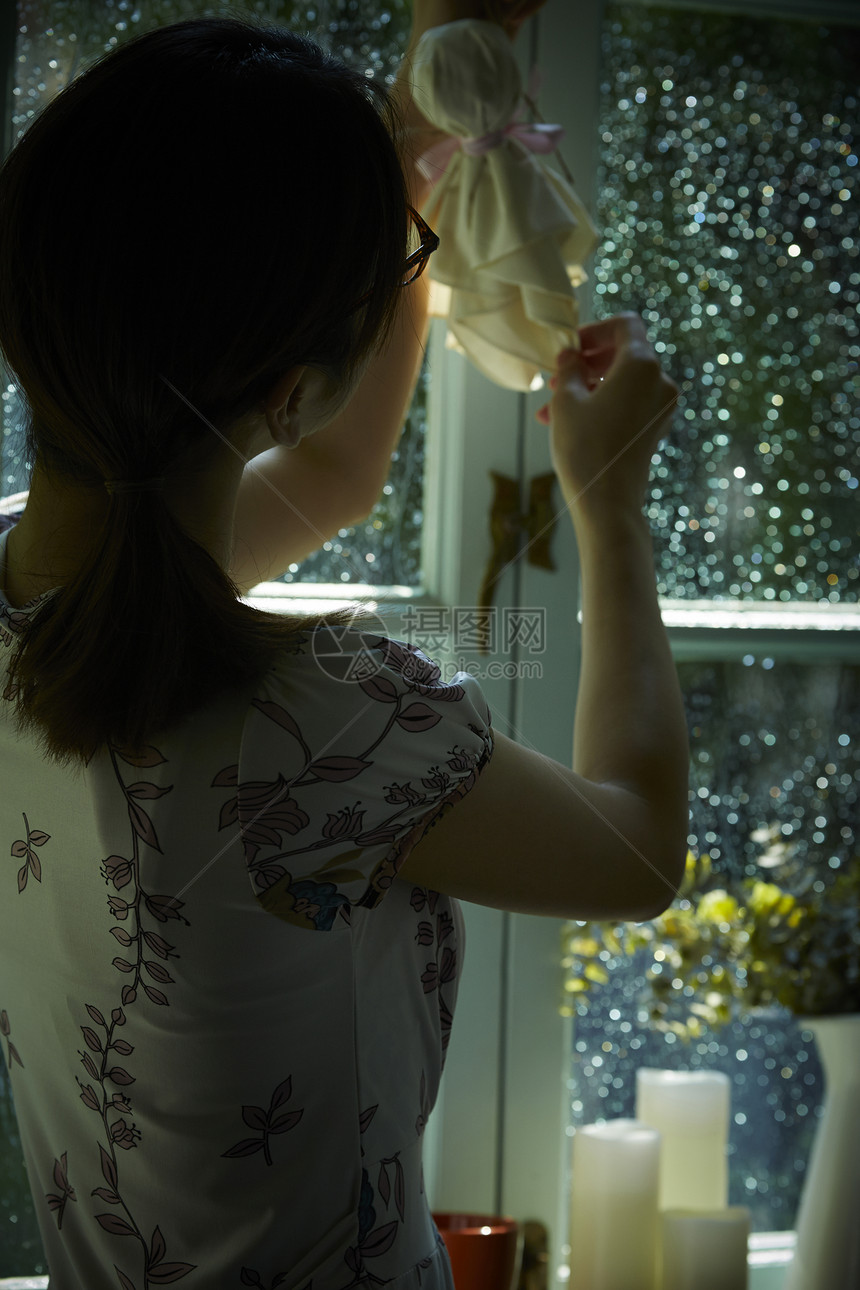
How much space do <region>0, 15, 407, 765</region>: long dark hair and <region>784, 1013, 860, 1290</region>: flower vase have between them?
74 centimetres

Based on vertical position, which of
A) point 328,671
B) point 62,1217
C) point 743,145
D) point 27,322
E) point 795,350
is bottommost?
point 62,1217

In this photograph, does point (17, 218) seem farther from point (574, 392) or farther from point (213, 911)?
point (574, 392)

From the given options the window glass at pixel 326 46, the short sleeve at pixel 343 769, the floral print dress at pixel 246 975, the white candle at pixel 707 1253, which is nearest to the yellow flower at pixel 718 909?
the white candle at pixel 707 1253

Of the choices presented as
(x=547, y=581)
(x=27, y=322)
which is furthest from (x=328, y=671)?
(x=547, y=581)

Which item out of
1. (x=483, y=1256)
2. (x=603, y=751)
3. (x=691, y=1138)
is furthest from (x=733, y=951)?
(x=603, y=751)

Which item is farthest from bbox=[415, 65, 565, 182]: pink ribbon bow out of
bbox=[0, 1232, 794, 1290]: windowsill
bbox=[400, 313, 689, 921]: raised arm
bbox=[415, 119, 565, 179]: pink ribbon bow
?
bbox=[0, 1232, 794, 1290]: windowsill

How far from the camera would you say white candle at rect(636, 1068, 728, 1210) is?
36.9 inches

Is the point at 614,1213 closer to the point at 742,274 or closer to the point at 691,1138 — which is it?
the point at 691,1138

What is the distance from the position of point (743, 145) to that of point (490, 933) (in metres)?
0.79

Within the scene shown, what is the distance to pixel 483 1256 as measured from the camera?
2.64 ft

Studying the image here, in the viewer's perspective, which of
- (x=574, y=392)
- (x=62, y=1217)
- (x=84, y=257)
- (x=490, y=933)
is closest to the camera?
(x=84, y=257)

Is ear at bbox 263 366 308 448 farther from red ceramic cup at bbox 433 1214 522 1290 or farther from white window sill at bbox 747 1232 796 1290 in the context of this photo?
white window sill at bbox 747 1232 796 1290

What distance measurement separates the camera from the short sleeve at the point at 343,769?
415mm

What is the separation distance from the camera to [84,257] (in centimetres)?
40
